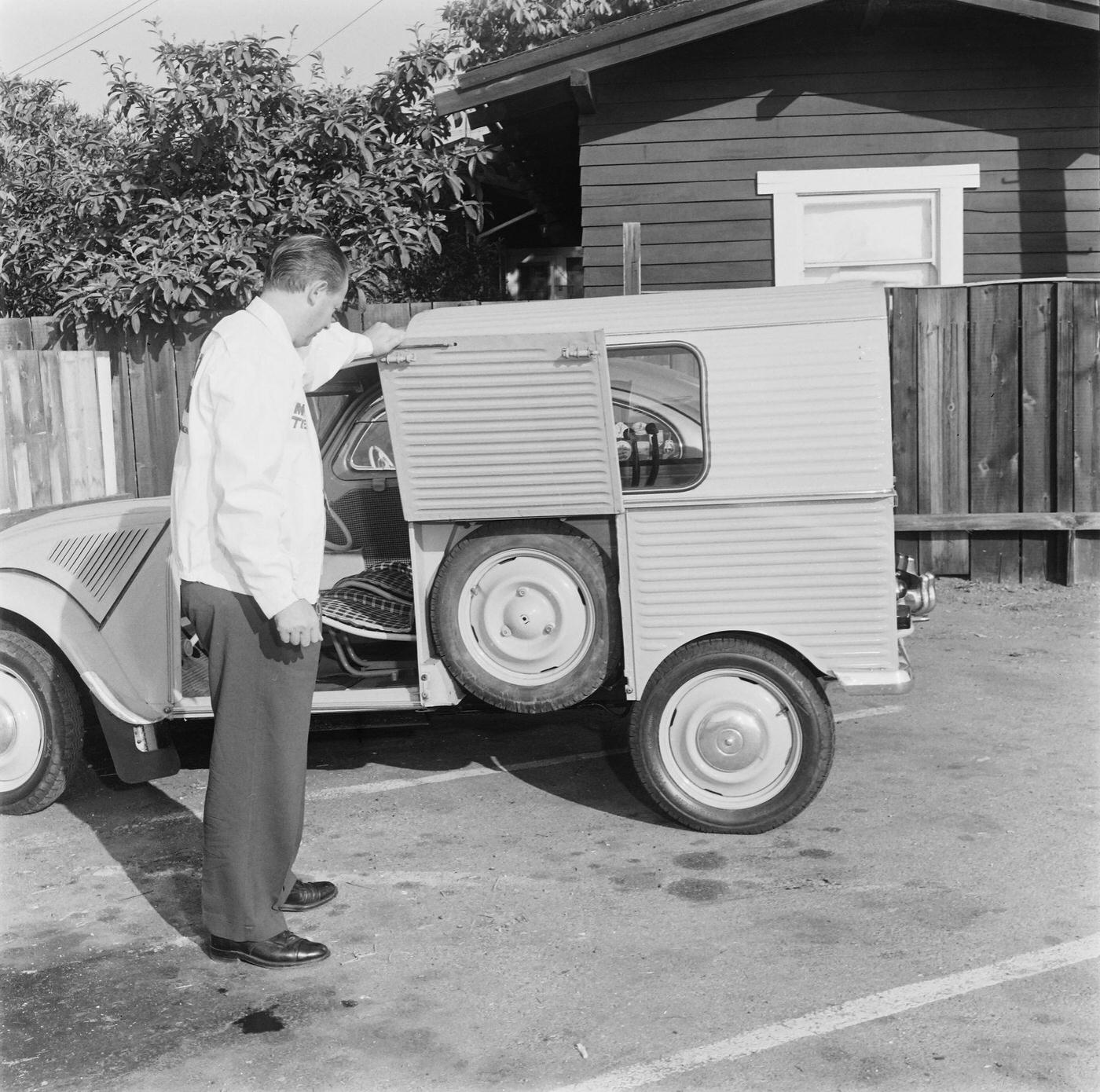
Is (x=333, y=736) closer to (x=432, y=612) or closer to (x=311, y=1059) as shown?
(x=432, y=612)

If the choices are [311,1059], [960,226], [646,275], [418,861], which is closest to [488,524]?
[418,861]

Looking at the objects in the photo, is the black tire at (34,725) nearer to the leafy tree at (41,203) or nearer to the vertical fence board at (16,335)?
the vertical fence board at (16,335)

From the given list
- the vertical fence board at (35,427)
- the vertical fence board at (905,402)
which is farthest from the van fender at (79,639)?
the vertical fence board at (905,402)

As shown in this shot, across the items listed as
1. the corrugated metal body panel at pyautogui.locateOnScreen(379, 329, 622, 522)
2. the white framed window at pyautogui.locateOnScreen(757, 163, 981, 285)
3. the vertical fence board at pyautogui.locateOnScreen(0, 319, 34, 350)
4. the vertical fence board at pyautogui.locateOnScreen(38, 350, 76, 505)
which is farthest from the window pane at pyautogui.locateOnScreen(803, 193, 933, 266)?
the corrugated metal body panel at pyautogui.locateOnScreen(379, 329, 622, 522)

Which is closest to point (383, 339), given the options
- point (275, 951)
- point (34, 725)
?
point (275, 951)

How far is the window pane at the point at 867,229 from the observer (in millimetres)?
11500

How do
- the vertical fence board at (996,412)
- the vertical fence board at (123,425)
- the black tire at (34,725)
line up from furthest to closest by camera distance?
the vertical fence board at (123,425) → the vertical fence board at (996,412) → the black tire at (34,725)

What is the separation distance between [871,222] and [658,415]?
7273 millimetres

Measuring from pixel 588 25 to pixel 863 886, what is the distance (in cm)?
2718

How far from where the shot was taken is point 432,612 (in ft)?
16.4

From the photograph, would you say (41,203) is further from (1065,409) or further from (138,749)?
(138,749)

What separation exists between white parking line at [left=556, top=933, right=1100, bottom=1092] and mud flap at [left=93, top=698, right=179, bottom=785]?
2672mm

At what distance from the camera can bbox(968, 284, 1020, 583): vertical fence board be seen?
9828 mm

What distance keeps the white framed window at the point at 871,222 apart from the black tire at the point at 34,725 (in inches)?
303
